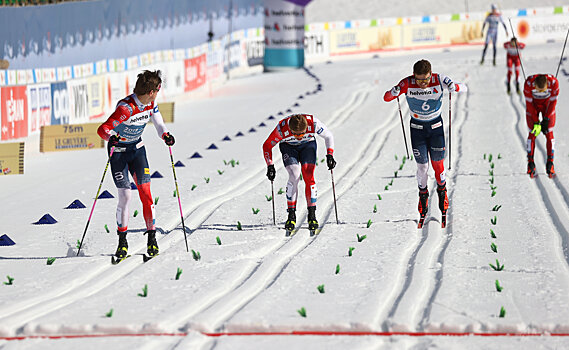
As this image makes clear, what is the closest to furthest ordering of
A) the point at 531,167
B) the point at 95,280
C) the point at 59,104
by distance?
the point at 95,280, the point at 531,167, the point at 59,104

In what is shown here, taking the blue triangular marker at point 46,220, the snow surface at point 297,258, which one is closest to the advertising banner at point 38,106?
the snow surface at point 297,258

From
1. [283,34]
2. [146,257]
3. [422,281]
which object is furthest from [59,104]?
[283,34]

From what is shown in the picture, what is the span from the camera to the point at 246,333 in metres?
6.73

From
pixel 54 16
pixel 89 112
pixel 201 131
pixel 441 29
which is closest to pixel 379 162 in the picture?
pixel 201 131

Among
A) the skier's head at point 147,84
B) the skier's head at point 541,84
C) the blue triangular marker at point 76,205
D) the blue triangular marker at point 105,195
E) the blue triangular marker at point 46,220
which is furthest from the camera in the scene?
the blue triangular marker at point 105,195

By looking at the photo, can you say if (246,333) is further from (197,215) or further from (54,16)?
(54,16)

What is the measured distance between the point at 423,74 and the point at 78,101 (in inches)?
444

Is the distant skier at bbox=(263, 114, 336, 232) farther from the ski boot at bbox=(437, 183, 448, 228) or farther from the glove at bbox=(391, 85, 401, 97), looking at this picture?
the ski boot at bbox=(437, 183, 448, 228)

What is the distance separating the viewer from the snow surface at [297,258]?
6.77 metres

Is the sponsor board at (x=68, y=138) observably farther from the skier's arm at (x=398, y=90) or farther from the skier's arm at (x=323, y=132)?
the skier's arm at (x=398, y=90)

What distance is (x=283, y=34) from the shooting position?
33.3m

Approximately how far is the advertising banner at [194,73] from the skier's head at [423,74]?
17555 mm

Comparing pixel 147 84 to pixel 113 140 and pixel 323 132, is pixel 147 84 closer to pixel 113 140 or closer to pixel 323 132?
pixel 113 140

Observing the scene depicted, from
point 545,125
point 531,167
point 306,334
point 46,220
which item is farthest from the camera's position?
point 531,167
